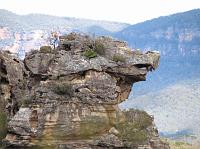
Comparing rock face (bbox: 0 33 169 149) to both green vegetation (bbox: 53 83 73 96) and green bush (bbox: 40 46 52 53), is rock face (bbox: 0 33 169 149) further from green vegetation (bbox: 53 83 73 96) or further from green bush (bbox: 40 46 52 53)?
green bush (bbox: 40 46 52 53)

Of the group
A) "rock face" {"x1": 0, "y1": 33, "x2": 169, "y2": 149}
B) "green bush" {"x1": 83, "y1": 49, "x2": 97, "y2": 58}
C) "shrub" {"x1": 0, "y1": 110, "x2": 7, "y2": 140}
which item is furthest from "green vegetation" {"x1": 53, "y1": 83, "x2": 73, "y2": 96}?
"shrub" {"x1": 0, "y1": 110, "x2": 7, "y2": 140}

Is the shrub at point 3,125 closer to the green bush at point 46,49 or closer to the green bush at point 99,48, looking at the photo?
the green bush at point 46,49

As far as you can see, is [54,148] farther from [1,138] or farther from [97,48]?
[97,48]

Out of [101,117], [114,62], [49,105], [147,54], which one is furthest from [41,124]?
[147,54]

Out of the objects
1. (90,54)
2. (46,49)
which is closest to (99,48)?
(90,54)

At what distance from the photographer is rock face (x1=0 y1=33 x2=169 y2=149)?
54250 millimetres

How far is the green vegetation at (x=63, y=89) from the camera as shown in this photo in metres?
55.1

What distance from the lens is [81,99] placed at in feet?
183

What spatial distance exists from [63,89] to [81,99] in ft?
7.22

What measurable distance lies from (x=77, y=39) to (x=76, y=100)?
28.2 ft

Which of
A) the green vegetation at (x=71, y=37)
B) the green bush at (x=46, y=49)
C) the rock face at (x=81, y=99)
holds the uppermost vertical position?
the green vegetation at (x=71, y=37)

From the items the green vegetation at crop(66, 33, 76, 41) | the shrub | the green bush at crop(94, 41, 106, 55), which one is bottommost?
the shrub

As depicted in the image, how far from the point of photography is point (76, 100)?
183 feet

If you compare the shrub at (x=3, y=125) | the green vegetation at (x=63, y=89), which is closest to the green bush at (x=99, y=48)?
the green vegetation at (x=63, y=89)
